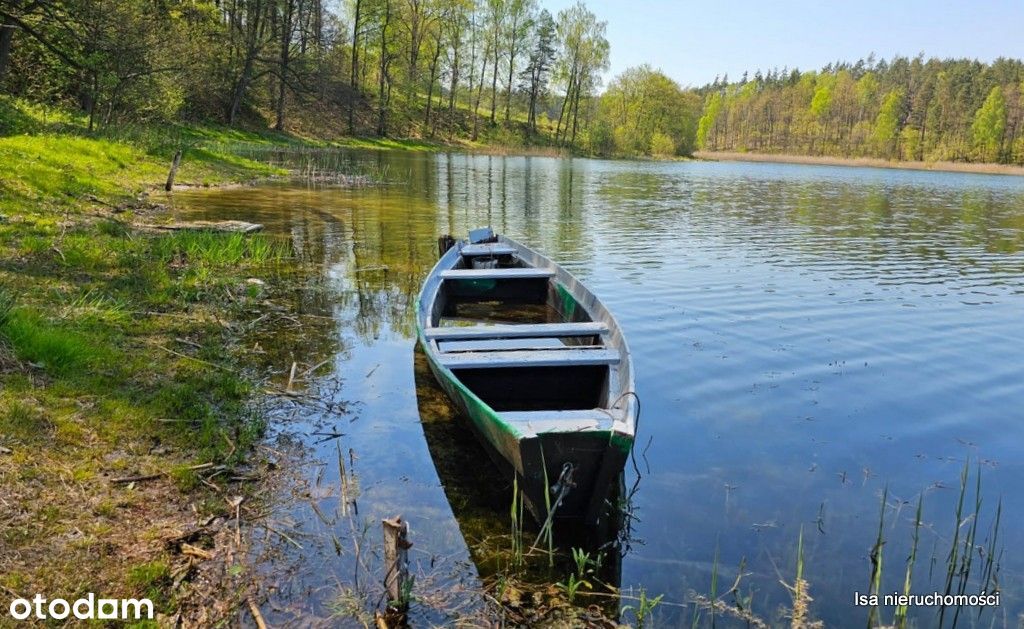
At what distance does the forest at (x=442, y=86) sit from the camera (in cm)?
2148

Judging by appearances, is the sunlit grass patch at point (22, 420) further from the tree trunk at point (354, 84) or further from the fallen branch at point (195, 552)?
the tree trunk at point (354, 84)

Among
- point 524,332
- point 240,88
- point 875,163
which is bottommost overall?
→ point 524,332

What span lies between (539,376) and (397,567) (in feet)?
8.30

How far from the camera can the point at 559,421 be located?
Result: 4191 mm

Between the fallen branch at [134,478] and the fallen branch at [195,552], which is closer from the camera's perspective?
the fallen branch at [195,552]

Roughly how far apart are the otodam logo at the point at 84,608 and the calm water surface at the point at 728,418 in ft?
1.82

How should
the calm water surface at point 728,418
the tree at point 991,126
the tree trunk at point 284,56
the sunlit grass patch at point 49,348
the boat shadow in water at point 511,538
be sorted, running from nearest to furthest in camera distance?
the boat shadow in water at point 511,538 < the calm water surface at point 728,418 < the sunlit grass patch at point 49,348 < the tree trunk at point 284,56 < the tree at point 991,126

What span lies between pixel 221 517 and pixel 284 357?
10.0 feet

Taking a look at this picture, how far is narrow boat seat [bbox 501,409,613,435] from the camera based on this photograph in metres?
3.99

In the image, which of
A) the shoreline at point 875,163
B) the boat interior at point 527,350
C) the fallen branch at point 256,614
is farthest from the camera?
the shoreline at point 875,163

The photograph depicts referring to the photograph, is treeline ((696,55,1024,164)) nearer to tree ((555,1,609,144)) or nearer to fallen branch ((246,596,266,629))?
tree ((555,1,609,144))

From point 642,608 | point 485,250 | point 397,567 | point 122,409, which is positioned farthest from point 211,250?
point 642,608

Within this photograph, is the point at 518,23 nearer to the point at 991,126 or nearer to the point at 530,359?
the point at 991,126

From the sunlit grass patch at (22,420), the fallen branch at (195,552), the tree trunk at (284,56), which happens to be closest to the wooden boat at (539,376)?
the fallen branch at (195,552)
